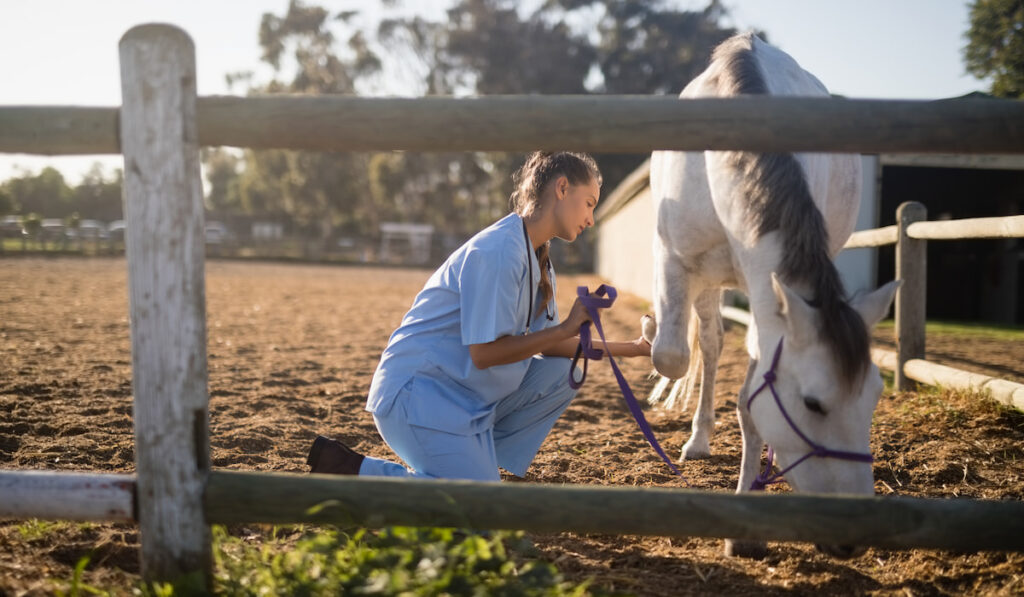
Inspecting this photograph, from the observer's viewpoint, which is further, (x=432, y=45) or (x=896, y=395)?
(x=432, y=45)

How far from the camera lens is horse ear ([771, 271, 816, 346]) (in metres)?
2.09

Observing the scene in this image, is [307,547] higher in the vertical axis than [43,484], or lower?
lower

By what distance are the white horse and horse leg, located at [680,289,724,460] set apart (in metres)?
0.64

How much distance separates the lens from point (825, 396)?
207 centimetres

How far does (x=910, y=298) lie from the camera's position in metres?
4.82

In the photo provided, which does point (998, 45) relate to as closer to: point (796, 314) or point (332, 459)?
point (796, 314)

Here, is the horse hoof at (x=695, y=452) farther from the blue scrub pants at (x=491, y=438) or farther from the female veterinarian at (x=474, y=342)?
the female veterinarian at (x=474, y=342)

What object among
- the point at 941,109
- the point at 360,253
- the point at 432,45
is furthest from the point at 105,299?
the point at 432,45

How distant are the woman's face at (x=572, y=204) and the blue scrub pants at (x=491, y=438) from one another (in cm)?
64

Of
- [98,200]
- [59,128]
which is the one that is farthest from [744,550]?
[98,200]

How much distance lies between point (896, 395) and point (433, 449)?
3.52 m

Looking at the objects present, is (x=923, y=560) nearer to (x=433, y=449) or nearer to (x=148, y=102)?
(x=433, y=449)

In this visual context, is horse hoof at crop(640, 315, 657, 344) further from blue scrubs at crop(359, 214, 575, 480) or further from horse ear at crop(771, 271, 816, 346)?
horse ear at crop(771, 271, 816, 346)

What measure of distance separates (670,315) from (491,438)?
93 centimetres
